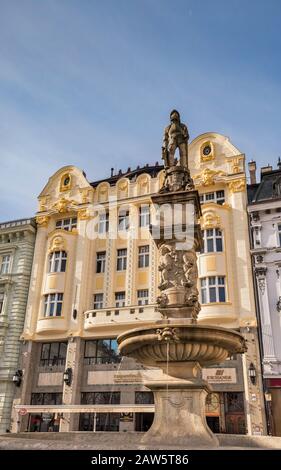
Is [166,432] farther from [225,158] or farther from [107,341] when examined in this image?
[225,158]

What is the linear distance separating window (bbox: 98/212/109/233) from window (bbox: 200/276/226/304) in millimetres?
9583

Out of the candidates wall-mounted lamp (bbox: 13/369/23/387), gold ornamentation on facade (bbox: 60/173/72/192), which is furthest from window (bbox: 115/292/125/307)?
gold ornamentation on facade (bbox: 60/173/72/192)

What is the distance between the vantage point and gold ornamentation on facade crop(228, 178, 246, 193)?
29.1m

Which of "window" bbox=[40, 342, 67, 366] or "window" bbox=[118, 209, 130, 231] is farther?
"window" bbox=[118, 209, 130, 231]

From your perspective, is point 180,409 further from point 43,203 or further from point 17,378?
point 43,203

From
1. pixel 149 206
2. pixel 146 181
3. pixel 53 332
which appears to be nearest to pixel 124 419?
pixel 53 332

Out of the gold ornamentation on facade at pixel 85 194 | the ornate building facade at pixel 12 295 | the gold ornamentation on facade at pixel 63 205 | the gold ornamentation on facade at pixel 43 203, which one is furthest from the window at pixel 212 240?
the gold ornamentation on facade at pixel 43 203

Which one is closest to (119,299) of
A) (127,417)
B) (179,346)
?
(127,417)

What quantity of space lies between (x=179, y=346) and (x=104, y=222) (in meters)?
24.8

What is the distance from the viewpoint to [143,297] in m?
28.8

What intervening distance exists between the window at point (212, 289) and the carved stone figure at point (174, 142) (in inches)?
600

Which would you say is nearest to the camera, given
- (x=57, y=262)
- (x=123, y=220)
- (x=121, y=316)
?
(x=121, y=316)

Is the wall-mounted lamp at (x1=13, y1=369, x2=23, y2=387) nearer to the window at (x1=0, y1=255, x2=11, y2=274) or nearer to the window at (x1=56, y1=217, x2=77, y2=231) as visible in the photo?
the window at (x1=0, y1=255, x2=11, y2=274)

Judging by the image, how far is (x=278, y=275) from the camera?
25.6 meters
